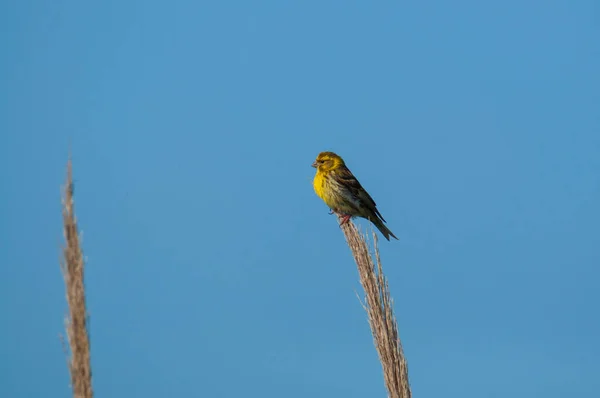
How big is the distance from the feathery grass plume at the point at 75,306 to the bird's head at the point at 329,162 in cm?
846

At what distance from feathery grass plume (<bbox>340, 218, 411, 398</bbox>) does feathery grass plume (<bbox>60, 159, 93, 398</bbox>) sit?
266cm

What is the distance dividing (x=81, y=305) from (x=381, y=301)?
282 cm

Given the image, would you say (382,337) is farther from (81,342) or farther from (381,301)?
(81,342)

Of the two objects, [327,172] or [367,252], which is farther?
[327,172]

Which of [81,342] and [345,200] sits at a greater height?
[345,200]

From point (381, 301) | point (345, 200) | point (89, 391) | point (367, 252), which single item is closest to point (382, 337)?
point (381, 301)

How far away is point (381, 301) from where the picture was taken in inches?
233

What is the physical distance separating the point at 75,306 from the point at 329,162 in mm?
8621

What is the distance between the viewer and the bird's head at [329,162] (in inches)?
471

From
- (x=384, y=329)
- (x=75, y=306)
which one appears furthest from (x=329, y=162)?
(x=75, y=306)

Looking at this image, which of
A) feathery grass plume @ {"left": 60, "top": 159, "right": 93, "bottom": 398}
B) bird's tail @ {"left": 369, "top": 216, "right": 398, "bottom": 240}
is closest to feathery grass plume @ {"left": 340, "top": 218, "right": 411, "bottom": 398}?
feathery grass plume @ {"left": 60, "top": 159, "right": 93, "bottom": 398}

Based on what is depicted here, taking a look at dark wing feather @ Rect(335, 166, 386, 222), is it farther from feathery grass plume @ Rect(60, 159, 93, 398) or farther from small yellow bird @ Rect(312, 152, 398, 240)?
feathery grass plume @ Rect(60, 159, 93, 398)

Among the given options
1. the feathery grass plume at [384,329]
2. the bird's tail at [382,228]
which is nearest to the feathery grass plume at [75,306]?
the feathery grass plume at [384,329]

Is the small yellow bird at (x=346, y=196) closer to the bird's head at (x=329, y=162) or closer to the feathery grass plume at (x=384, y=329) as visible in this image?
the bird's head at (x=329, y=162)
